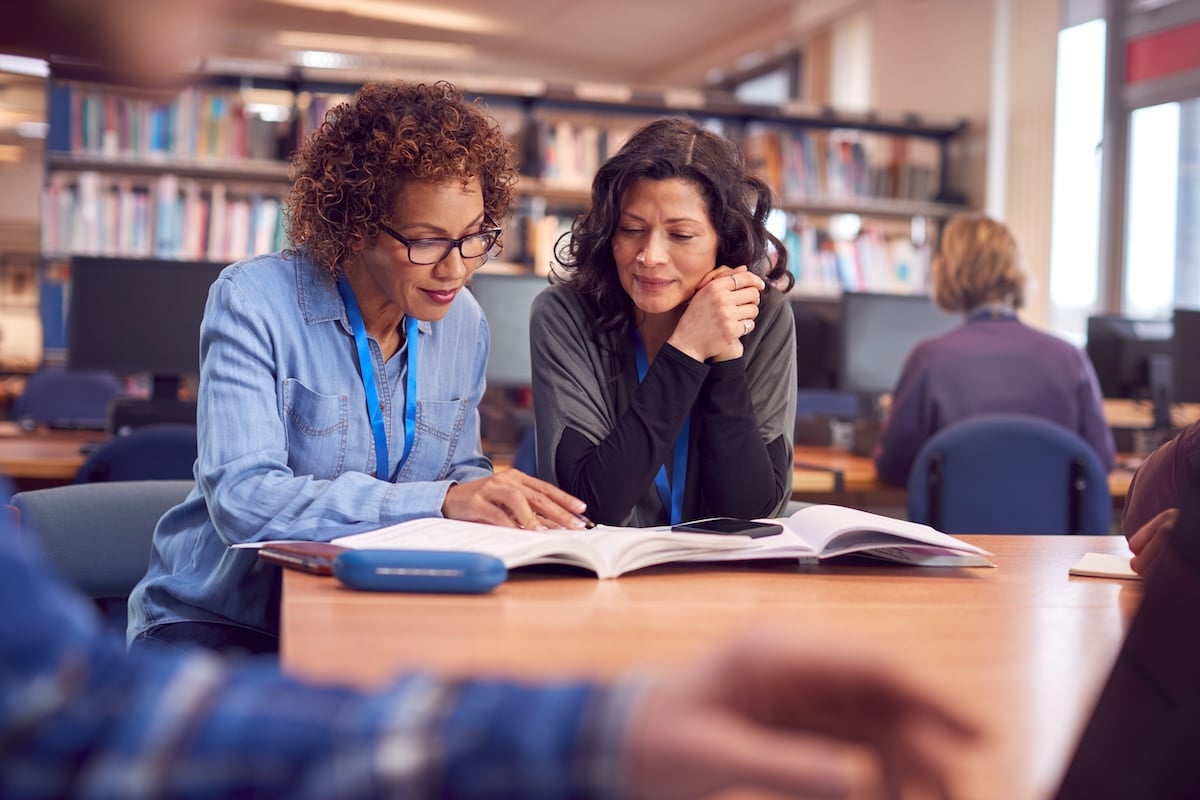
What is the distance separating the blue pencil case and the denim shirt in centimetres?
28

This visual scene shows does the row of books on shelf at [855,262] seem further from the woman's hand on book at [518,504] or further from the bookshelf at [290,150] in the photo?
the woman's hand on book at [518,504]

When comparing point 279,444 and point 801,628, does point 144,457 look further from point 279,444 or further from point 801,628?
point 801,628

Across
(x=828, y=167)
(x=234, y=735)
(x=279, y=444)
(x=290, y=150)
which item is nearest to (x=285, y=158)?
(x=290, y=150)

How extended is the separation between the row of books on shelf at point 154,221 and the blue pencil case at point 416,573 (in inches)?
157

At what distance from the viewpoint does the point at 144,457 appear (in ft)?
8.19

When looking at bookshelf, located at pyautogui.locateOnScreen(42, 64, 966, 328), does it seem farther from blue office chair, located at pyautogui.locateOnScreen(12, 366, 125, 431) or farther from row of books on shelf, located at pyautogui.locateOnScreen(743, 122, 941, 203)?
blue office chair, located at pyautogui.locateOnScreen(12, 366, 125, 431)

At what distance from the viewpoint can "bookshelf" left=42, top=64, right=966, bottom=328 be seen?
4832 millimetres

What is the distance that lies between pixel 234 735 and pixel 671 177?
1.55m

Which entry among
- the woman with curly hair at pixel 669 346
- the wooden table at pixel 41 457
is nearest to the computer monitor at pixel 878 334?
the woman with curly hair at pixel 669 346

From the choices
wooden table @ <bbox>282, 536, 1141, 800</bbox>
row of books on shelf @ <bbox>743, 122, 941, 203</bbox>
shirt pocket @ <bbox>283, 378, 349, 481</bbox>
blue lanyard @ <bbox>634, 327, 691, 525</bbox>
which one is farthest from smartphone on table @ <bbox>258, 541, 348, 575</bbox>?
row of books on shelf @ <bbox>743, 122, 941, 203</bbox>

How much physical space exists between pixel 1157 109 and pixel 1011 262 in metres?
2.92

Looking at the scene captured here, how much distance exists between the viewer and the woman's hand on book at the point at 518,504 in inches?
50.7

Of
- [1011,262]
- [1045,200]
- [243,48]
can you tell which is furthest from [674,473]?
[243,48]

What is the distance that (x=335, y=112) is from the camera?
5.55 ft
